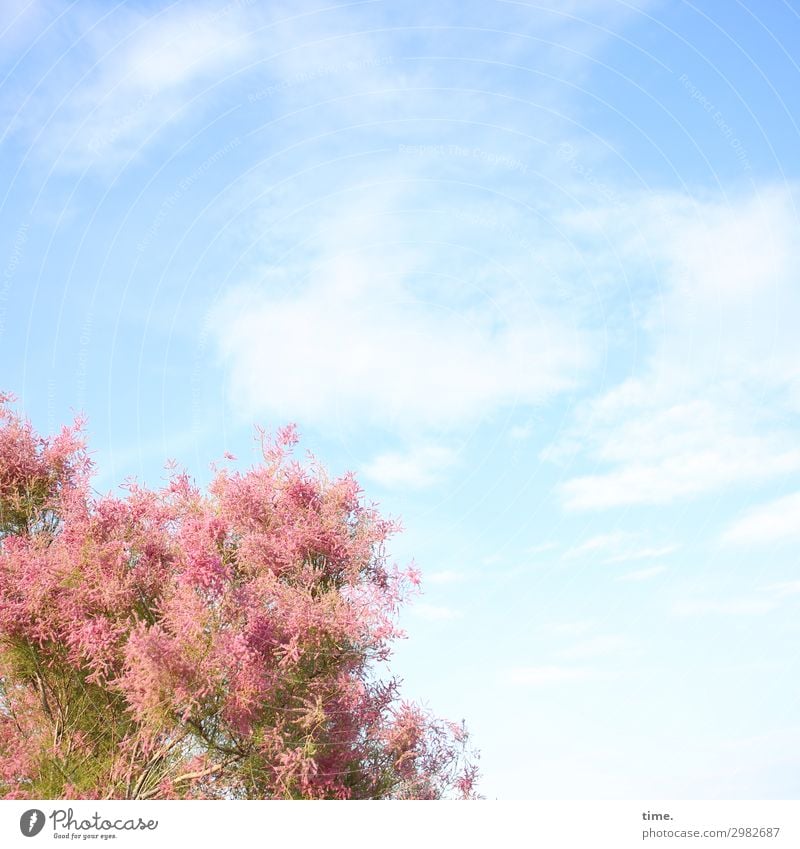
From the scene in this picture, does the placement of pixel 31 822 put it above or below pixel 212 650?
below

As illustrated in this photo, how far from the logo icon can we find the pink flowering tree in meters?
2.38

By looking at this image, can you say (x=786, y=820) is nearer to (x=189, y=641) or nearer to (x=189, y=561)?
(x=189, y=641)

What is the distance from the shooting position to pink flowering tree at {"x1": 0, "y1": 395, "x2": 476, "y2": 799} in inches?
470

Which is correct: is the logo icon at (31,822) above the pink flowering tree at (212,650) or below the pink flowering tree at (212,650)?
below

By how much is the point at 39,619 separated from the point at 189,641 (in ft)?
9.25

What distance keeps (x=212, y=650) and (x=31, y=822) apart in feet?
10.3

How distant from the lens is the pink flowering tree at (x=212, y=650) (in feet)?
39.2

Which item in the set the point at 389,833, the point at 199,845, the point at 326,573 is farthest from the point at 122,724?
the point at 389,833

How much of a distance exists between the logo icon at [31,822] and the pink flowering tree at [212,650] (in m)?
2.38

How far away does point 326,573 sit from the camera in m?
13.7

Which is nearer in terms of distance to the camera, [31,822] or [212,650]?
[31,822]

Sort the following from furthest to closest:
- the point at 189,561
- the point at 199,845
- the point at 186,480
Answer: the point at 186,480, the point at 189,561, the point at 199,845

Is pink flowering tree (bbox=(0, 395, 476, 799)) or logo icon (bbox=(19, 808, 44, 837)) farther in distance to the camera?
pink flowering tree (bbox=(0, 395, 476, 799))

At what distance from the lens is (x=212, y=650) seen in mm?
11688
